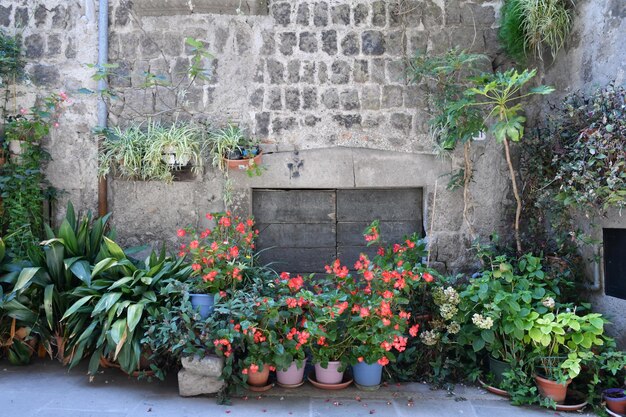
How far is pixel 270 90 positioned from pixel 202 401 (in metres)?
2.59

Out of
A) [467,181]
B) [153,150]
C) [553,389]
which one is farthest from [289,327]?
[467,181]

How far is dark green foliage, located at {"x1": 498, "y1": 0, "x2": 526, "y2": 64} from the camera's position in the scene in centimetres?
431

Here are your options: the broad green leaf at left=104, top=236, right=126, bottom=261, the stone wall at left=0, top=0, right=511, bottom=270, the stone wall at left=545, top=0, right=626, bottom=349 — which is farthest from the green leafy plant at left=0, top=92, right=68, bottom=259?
the stone wall at left=545, top=0, right=626, bottom=349

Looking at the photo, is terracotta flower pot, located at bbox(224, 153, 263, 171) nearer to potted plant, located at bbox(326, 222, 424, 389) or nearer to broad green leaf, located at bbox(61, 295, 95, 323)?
potted plant, located at bbox(326, 222, 424, 389)

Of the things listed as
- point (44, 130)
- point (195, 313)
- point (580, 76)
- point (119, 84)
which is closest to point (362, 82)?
point (580, 76)

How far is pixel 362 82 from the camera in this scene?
15.1ft

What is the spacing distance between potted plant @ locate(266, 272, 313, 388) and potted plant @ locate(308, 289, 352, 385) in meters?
0.07

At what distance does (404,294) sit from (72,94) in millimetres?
3308

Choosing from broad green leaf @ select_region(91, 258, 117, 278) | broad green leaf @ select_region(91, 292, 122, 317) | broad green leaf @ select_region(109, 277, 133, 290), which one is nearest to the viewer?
broad green leaf @ select_region(91, 292, 122, 317)

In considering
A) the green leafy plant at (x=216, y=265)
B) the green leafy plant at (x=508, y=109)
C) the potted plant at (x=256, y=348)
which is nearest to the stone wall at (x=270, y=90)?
the green leafy plant at (x=508, y=109)

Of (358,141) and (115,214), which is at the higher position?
(358,141)

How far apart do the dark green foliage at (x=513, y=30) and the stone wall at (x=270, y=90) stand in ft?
0.87

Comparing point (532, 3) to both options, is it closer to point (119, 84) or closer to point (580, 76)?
point (580, 76)

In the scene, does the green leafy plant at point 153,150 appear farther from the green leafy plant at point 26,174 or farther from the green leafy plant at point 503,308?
the green leafy plant at point 503,308
